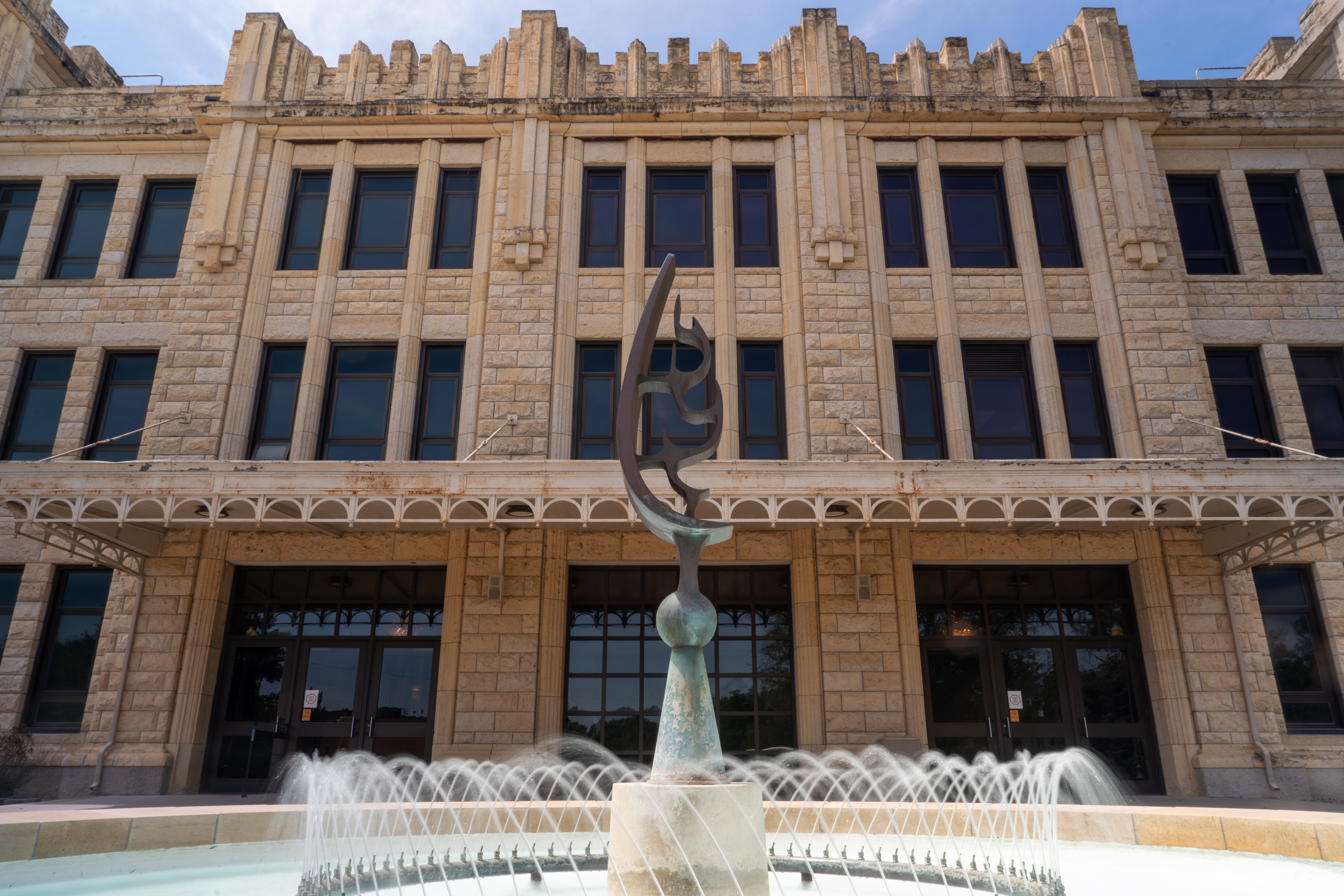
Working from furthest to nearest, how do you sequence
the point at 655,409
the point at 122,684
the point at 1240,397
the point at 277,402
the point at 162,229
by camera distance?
the point at 162,229
the point at 1240,397
the point at 277,402
the point at 655,409
the point at 122,684

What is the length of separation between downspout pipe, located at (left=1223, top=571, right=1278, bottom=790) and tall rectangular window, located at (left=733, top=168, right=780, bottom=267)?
31.1 feet

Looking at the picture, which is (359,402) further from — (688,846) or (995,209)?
(995,209)

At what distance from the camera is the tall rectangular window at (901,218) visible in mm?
16375

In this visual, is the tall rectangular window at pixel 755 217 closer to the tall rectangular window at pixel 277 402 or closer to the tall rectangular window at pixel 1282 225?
the tall rectangular window at pixel 277 402

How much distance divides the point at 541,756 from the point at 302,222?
36.7 feet

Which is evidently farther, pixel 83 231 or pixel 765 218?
Answer: pixel 83 231

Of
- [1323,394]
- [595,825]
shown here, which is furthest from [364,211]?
[1323,394]

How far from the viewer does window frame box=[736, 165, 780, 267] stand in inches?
643

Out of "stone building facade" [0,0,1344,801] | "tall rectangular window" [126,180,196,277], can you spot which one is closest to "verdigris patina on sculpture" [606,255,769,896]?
"stone building facade" [0,0,1344,801]

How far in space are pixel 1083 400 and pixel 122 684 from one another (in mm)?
17029

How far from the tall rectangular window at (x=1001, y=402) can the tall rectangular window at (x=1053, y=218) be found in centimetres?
209

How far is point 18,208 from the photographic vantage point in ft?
57.1

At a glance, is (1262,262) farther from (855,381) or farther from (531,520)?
(531,520)

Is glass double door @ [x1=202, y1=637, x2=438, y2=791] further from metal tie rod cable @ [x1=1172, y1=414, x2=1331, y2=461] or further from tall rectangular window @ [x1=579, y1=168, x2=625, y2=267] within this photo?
metal tie rod cable @ [x1=1172, y1=414, x2=1331, y2=461]
